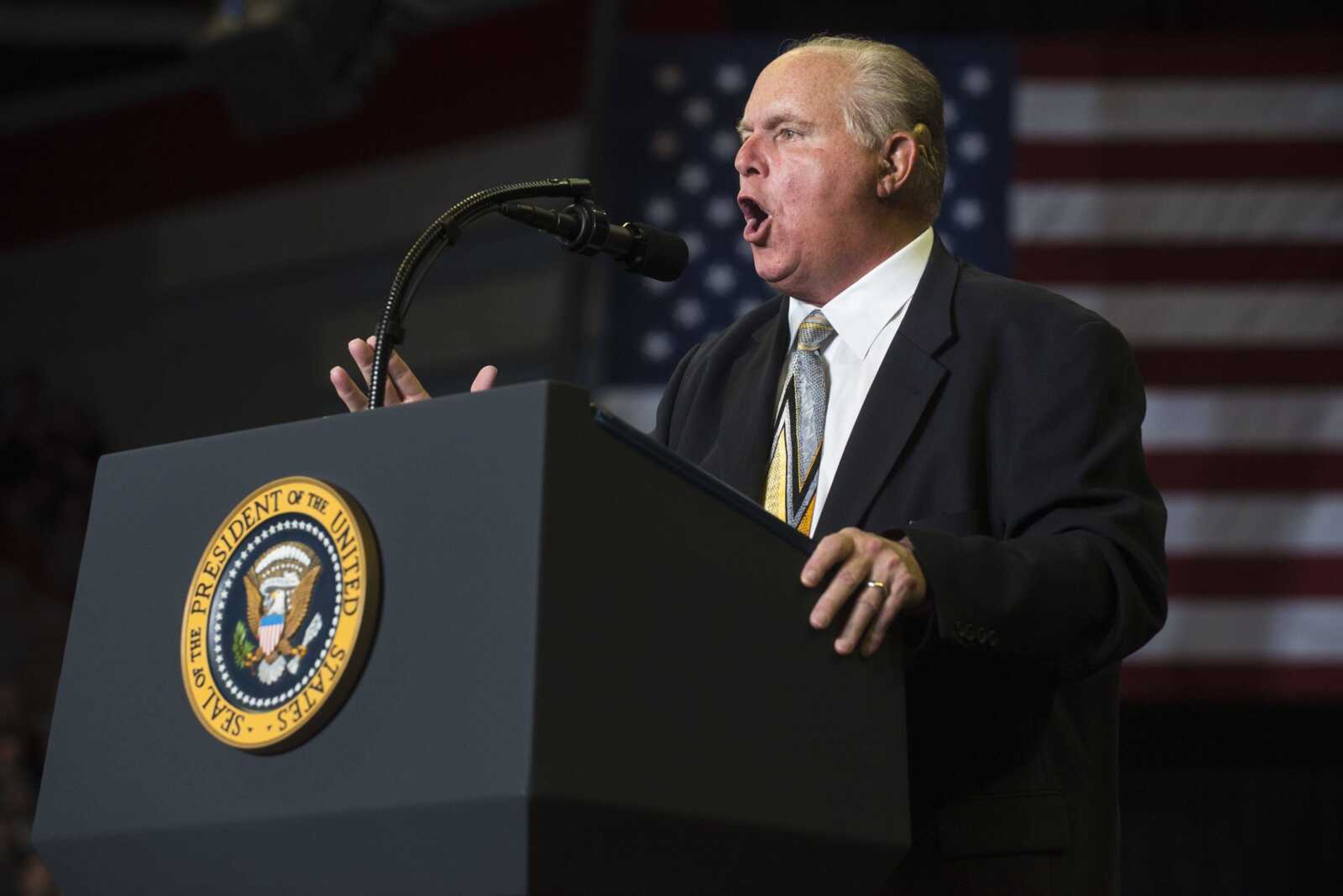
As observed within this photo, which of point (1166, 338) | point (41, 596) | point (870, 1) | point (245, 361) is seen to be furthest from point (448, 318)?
point (1166, 338)

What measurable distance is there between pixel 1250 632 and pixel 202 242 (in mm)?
4197

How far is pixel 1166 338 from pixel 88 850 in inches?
136

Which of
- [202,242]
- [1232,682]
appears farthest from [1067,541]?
[202,242]

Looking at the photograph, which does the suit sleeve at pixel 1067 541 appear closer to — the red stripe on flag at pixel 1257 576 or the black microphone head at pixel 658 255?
the black microphone head at pixel 658 255

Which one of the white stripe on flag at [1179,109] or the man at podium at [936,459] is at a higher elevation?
the white stripe on flag at [1179,109]

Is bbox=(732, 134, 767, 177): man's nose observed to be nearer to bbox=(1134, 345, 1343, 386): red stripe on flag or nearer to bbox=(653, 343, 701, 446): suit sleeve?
bbox=(653, 343, 701, 446): suit sleeve

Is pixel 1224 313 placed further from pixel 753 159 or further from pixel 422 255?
pixel 422 255

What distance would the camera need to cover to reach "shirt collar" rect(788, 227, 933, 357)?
1.64 metres

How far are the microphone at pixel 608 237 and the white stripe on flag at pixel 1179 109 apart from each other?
3.22m

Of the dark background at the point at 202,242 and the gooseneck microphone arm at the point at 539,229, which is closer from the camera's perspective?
the gooseneck microphone arm at the point at 539,229

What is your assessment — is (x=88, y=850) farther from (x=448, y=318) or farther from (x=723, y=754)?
(x=448, y=318)

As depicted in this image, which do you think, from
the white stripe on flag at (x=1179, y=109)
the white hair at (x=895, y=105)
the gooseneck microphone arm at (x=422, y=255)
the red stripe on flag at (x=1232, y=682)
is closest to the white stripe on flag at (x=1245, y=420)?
the red stripe on flag at (x=1232, y=682)

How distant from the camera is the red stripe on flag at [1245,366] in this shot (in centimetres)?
415

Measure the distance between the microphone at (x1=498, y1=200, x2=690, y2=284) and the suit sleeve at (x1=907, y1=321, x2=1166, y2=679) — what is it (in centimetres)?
32
